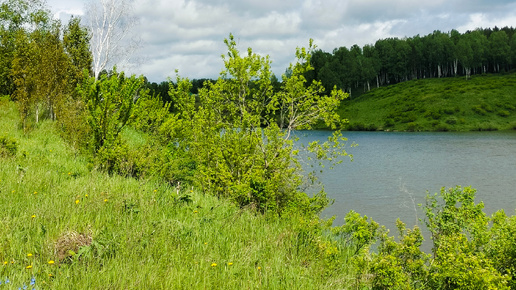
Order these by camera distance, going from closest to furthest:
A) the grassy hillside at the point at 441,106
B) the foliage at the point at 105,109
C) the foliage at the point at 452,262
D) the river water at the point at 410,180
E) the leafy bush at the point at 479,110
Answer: the foliage at the point at 452,262 → the foliage at the point at 105,109 → the river water at the point at 410,180 → the grassy hillside at the point at 441,106 → the leafy bush at the point at 479,110

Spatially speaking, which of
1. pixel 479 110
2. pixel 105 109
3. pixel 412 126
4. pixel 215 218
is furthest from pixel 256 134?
pixel 479 110

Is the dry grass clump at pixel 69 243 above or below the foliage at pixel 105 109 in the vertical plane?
below

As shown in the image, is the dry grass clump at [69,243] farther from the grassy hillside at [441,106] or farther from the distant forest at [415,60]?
the distant forest at [415,60]

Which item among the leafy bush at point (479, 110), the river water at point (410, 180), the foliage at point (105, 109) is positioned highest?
the foliage at point (105, 109)

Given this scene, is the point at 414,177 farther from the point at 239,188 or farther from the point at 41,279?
the point at 41,279

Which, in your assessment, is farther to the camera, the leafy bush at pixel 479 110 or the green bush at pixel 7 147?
the leafy bush at pixel 479 110

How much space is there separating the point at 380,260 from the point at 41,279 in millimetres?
4336

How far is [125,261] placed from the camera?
4281 mm

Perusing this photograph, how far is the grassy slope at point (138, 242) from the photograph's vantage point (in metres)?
3.97

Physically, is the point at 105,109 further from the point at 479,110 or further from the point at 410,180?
the point at 479,110

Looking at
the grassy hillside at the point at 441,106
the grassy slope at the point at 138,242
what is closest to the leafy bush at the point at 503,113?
the grassy hillside at the point at 441,106

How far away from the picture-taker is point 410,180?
24.8m

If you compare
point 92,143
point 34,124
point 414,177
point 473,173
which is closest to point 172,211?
point 92,143

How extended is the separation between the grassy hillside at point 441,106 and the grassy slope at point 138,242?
72.6 m
